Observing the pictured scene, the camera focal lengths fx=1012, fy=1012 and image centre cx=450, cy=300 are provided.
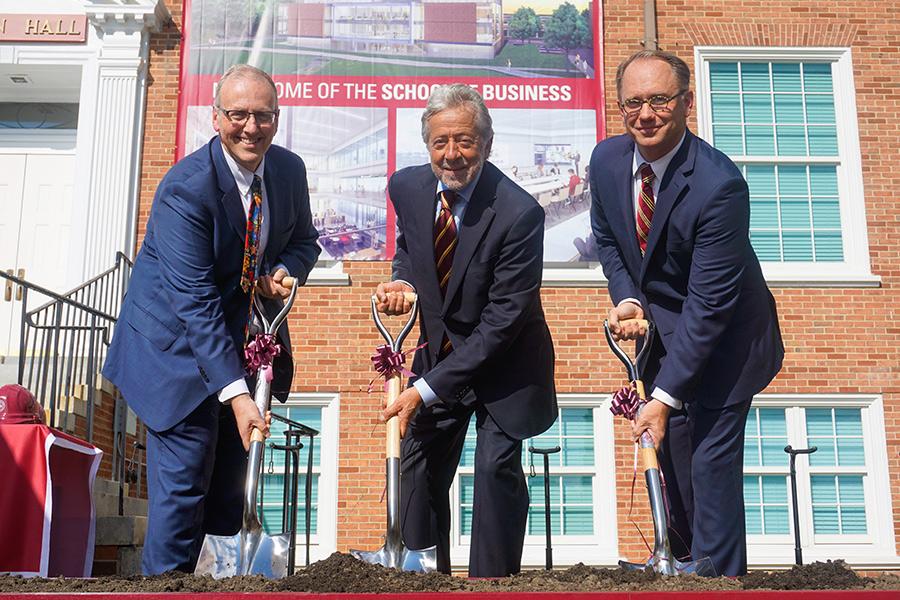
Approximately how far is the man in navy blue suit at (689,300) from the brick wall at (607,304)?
585 cm

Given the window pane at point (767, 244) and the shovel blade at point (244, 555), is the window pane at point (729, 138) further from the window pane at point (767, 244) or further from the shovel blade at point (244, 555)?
the shovel blade at point (244, 555)

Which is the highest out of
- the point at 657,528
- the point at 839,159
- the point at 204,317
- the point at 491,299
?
the point at 839,159

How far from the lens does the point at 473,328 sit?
143 inches

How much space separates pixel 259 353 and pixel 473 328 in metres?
0.79

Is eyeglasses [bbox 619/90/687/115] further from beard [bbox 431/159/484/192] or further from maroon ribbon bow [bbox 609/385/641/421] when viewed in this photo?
maroon ribbon bow [bbox 609/385/641/421]

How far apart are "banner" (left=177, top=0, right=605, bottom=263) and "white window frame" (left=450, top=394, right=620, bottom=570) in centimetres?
148

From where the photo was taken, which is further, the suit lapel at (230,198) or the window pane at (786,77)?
the window pane at (786,77)

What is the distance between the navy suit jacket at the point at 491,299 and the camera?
3471 millimetres

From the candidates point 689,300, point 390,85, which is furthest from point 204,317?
point 390,85

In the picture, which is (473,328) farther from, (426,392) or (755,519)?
(755,519)

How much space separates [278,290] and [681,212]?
1394 millimetres

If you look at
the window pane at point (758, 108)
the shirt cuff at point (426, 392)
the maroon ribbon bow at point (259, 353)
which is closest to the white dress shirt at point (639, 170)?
the shirt cuff at point (426, 392)

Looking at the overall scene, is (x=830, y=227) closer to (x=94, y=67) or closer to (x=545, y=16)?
(x=545, y=16)

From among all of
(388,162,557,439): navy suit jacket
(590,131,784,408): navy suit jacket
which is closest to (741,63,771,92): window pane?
(590,131,784,408): navy suit jacket
